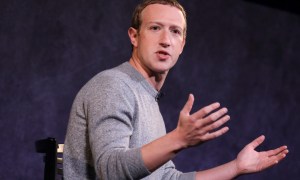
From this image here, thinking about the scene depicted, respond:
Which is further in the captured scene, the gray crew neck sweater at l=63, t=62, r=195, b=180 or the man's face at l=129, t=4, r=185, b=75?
the man's face at l=129, t=4, r=185, b=75

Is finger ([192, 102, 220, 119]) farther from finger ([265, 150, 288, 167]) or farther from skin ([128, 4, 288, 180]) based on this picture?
finger ([265, 150, 288, 167])

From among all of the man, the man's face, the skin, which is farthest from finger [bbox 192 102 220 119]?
the man's face

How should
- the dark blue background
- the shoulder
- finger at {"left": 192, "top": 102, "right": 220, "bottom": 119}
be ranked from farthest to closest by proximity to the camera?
the dark blue background → the shoulder → finger at {"left": 192, "top": 102, "right": 220, "bottom": 119}

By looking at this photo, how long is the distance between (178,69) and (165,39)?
4.87 feet

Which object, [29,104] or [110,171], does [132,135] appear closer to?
[110,171]

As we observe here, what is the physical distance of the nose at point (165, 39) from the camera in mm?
1693

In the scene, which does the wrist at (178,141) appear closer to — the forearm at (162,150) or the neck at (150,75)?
the forearm at (162,150)

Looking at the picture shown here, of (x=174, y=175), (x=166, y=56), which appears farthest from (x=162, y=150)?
(x=174, y=175)

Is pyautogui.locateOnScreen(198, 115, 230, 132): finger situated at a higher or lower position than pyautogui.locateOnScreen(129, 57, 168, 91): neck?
lower

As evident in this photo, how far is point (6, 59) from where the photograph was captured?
262 cm

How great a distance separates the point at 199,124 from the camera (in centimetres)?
117

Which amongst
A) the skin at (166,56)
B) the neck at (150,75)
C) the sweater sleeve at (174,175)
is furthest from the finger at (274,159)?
the neck at (150,75)

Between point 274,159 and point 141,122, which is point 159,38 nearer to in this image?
point 141,122

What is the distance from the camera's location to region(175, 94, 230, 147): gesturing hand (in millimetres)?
1163
